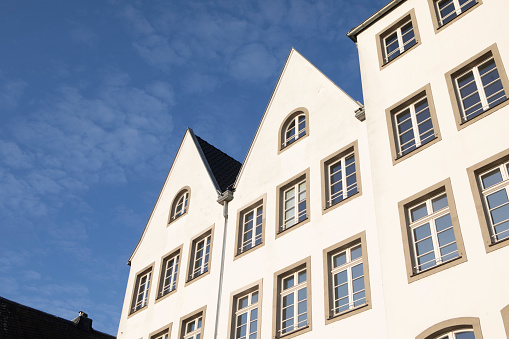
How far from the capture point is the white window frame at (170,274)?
22.5 meters

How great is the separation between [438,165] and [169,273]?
12.0 m

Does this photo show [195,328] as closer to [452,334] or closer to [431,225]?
[431,225]

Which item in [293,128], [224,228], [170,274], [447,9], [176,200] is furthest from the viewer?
[176,200]

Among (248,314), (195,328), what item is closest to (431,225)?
(248,314)

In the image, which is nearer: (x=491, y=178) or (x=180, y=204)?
(x=491, y=178)

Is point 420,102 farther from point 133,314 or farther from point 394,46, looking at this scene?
point 133,314

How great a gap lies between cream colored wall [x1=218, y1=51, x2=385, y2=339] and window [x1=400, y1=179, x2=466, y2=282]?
122 cm

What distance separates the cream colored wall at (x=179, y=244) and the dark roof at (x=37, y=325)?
5.99 m

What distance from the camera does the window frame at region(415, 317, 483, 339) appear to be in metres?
11.8

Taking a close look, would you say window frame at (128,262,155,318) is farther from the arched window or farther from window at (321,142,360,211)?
window at (321,142,360,211)

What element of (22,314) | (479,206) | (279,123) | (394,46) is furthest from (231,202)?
(22,314)

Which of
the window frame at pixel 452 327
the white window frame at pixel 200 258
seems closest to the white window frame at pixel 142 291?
the white window frame at pixel 200 258

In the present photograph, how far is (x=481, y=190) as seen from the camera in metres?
13.5

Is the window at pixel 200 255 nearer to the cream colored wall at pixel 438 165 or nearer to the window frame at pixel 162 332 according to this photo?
the window frame at pixel 162 332
